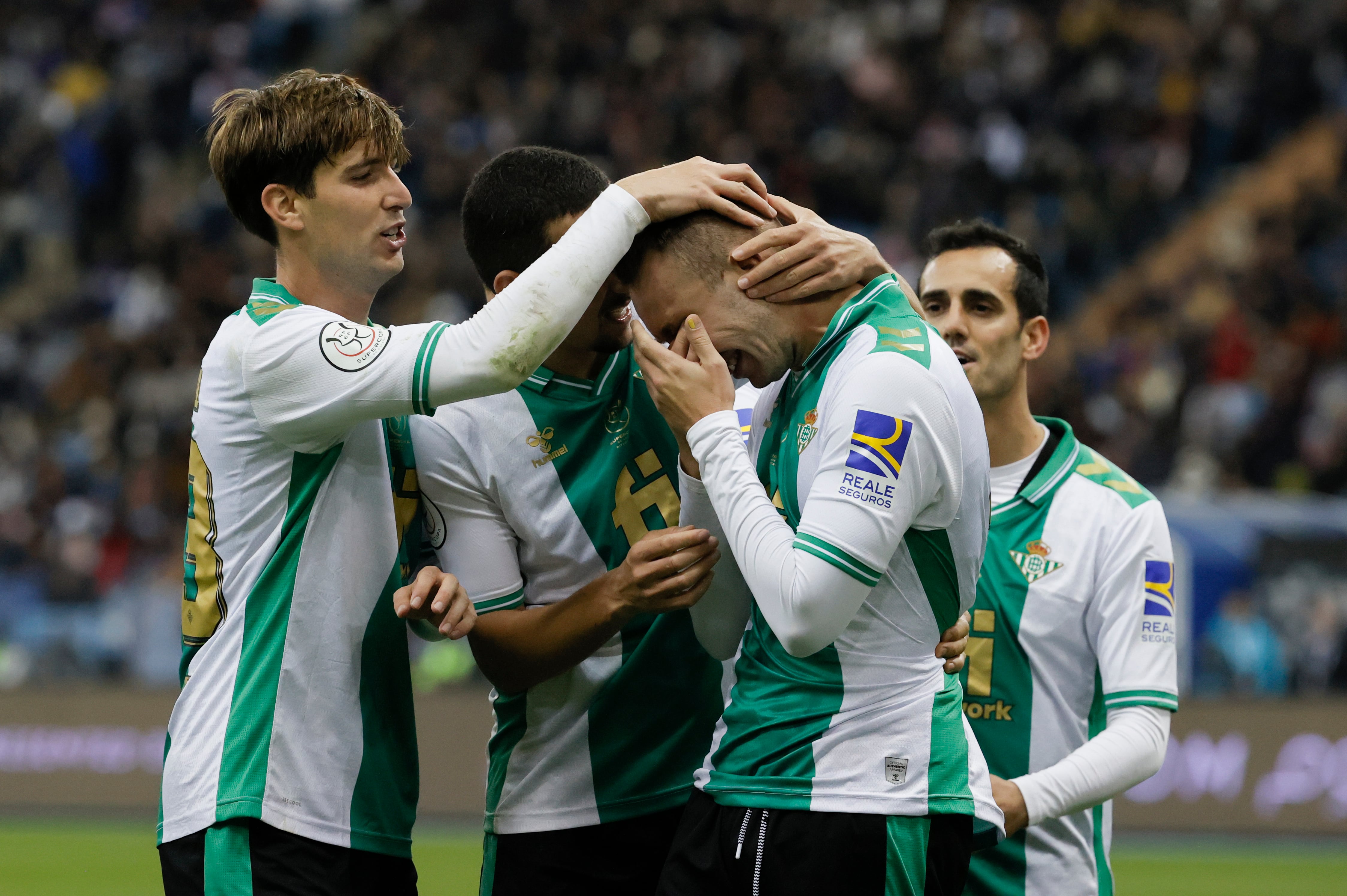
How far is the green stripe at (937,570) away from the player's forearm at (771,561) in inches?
6.9

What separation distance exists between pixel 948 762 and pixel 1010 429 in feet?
5.61

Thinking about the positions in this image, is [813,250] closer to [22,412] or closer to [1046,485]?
[1046,485]

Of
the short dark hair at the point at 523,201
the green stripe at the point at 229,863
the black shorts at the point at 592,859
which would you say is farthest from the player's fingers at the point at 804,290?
the green stripe at the point at 229,863

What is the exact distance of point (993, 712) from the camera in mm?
4152

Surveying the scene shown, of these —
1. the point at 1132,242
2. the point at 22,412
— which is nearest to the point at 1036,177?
the point at 1132,242

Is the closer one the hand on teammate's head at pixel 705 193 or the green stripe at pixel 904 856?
the green stripe at pixel 904 856

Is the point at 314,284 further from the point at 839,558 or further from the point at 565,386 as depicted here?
the point at 839,558

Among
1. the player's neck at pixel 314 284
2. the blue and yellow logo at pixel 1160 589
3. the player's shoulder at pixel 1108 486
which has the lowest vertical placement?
the blue and yellow logo at pixel 1160 589

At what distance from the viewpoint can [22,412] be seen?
50.6ft

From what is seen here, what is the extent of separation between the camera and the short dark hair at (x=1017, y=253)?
4.56m

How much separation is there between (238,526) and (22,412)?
13.3 m

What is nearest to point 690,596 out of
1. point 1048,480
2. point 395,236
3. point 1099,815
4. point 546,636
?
point 546,636

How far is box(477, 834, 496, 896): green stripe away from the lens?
146 inches

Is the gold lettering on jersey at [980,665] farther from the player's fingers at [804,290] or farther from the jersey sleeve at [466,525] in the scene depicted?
the player's fingers at [804,290]
